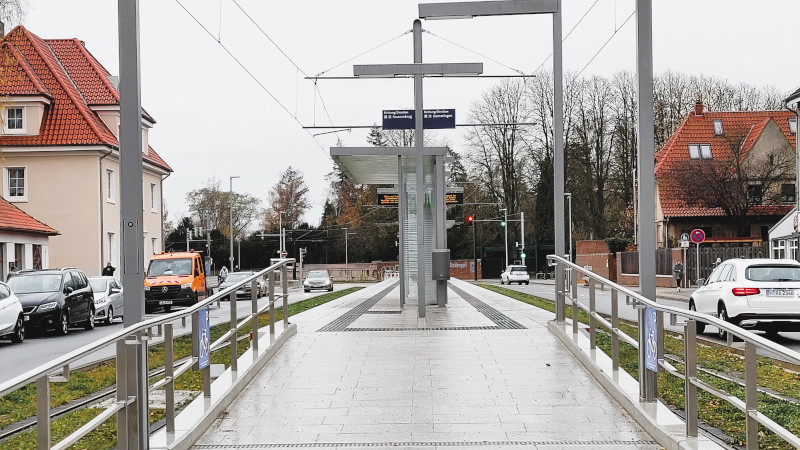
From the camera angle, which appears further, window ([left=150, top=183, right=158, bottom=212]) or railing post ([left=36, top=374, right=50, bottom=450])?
window ([left=150, top=183, right=158, bottom=212])

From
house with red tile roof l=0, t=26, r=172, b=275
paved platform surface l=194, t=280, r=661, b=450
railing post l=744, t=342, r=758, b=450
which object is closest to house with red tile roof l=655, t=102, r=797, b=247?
house with red tile roof l=0, t=26, r=172, b=275

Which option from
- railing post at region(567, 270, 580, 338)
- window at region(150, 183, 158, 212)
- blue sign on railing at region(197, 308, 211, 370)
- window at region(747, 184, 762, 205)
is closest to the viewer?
blue sign on railing at region(197, 308, 211, 370)

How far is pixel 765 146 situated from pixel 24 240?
3839 centimetres

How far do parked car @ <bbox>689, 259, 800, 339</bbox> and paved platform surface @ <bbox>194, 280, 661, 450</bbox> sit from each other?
5.14m

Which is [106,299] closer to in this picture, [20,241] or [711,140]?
[20,241]

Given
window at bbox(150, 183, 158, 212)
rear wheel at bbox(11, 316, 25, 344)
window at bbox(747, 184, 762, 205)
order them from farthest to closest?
window at bbox(150, 183, 158, 212)
window at bbox(747, 184, 762, 205)
rear wheel at bbox(11, 316, 25, 344)

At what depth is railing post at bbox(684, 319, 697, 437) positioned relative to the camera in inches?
271

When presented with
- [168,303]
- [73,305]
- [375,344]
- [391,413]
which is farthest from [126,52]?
[168,303]

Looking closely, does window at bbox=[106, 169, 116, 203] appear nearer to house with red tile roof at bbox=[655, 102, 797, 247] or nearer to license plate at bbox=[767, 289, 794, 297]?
house with red tile roof at bbox=[655, 102, 797, 247]

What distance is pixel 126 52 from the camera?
24.7 feet

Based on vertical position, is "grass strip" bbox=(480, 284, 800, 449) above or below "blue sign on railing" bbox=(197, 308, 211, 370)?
below

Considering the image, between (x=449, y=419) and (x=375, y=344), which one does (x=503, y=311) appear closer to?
(x=375, y=344)

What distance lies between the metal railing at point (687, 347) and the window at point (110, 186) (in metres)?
36.1

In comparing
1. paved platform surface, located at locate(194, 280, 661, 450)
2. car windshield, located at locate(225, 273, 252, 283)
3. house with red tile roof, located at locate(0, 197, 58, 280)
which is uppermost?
house with red tile roof, located at locate(0, 197, 58, 280)
